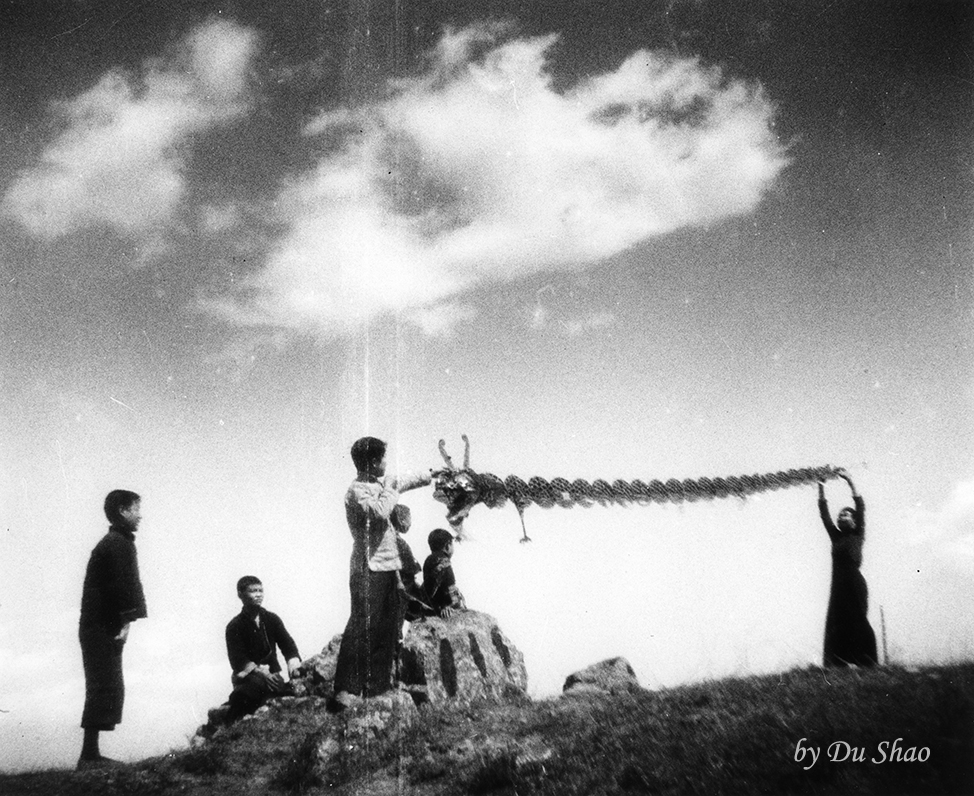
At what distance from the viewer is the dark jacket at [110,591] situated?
6219 mm

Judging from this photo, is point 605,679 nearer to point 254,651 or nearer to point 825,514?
point 825,514

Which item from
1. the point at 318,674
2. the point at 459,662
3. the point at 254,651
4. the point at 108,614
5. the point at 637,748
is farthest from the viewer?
the point at 318,674

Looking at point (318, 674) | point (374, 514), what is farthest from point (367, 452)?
point (318, 674)

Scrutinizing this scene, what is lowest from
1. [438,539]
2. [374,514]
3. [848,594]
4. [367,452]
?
[848,594]

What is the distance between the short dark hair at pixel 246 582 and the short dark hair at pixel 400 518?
223 cm

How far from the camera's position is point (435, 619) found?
8.71 m

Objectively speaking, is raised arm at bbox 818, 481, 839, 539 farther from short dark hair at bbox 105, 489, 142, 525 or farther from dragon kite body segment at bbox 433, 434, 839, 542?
short dark hair at bbox 105, 489, 142, 525

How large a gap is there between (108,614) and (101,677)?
22.4 inches

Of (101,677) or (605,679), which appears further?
(605,679)

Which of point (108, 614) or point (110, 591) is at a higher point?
point (110, 591)

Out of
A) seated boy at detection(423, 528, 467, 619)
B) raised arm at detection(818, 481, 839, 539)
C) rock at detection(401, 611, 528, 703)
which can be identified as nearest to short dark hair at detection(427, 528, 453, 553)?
seated boy at detection(423, 528, 467, 619)

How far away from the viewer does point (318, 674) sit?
8.41 m

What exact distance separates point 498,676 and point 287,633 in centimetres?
274

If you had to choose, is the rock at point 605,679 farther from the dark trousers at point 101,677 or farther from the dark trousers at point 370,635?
the dark trousers at point 101,677
